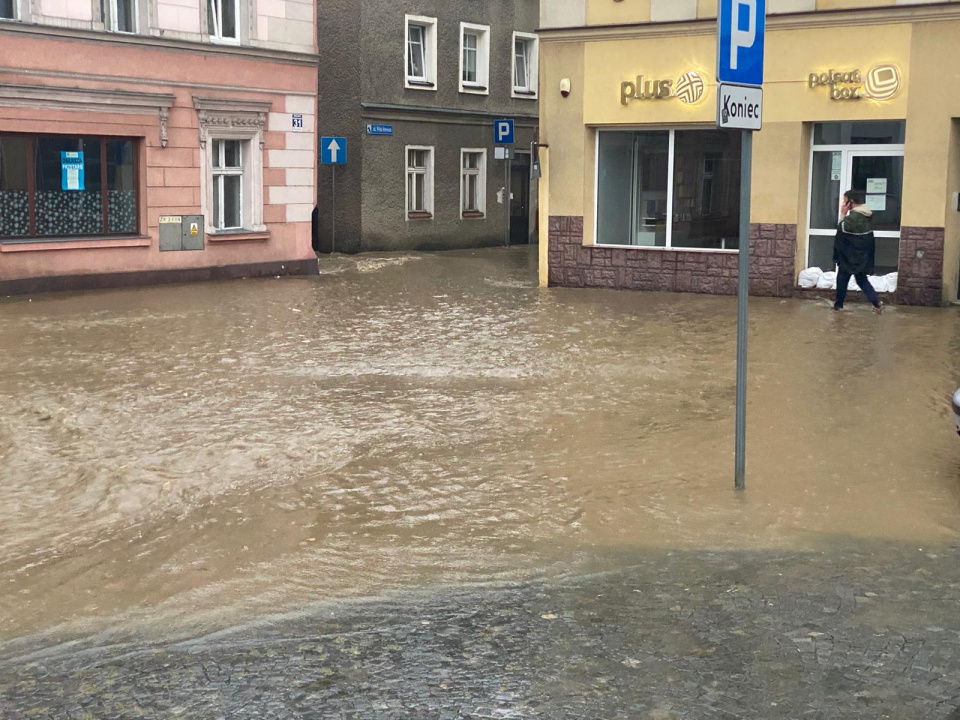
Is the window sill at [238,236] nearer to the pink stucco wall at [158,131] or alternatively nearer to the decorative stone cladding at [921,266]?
the pink stucco wall at [158,131]

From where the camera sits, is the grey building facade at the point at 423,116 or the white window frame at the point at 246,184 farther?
the grey building facade at the point at 423,116

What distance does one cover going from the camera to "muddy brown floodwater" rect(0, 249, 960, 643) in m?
6.20

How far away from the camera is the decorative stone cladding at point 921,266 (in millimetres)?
17984

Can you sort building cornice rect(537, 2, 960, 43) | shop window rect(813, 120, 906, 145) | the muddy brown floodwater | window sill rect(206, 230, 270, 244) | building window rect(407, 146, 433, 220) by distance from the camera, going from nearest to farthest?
1. the muddy brown floodwater
2. building cornice rect(537, 2, 960, 43)
3. shop window rect(813, 120, 906, 145)
4. window sill rect(206, 230, 270, 244)
5. building window rect(407, 146, 433, 220)

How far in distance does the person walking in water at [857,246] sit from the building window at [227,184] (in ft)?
36.6

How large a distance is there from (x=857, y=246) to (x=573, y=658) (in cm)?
1328

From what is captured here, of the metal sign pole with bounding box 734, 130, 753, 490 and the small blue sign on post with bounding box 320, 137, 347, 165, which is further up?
the small blue sign on post with bounding box 320, 137, 347, 165

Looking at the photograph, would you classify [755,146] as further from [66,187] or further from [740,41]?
[740,41]

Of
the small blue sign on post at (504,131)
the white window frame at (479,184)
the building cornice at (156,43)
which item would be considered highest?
the building cornice at (156,43)

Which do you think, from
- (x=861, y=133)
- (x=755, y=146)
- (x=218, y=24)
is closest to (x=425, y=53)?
(x=218, y=24)

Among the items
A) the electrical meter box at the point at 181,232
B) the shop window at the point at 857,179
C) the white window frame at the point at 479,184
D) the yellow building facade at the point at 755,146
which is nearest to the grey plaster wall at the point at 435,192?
the white window frame at the point at 479,184

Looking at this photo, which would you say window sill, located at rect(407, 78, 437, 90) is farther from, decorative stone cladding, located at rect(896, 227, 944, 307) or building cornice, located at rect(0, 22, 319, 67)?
decorative stone cladding, located at rect(896, 227, 944, 307)

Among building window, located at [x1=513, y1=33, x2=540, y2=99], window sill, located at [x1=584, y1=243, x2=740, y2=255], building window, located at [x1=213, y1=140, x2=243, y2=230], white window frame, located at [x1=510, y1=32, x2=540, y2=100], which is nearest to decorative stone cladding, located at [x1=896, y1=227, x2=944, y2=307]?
window sill, located at [x1=584, y1=243, x2=740, y2=255]

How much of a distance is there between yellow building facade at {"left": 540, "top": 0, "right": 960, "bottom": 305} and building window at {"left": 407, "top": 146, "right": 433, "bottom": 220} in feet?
35.9
